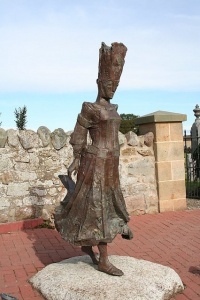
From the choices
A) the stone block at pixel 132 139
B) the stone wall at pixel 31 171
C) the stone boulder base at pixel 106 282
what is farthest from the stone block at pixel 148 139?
the stone boulder base at pixel 106 282

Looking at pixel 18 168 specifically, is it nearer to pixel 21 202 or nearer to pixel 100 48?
pixel 21 202

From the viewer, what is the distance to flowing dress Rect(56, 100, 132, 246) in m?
3.77

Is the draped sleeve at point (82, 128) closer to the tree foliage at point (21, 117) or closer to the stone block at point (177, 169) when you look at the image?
the stone block at point (177, 169)

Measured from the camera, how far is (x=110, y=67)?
12.2 ft

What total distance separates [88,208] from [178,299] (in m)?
1.22

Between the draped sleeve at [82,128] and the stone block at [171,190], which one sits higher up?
the draped sleeve at [82,128]

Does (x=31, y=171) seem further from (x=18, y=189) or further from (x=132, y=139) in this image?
(x=132, y=139)

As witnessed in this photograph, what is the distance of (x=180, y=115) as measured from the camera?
8305 mm

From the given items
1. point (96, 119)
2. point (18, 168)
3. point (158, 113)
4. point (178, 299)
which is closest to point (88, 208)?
point (96, 119)

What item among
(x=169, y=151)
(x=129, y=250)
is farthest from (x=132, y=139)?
(x=129, y=250)

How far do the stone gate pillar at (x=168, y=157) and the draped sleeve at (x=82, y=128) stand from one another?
4.37m

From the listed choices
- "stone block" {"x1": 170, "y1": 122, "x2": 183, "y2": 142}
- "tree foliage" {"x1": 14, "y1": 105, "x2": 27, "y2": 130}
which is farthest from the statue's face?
"tree foliage" {"x1": 14, "y1": 105, "x2": 27, "y2": 130}

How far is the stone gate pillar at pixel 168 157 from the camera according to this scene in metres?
8.09

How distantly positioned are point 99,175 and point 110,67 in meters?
1.00
